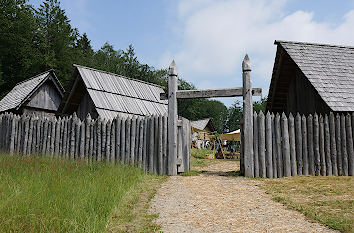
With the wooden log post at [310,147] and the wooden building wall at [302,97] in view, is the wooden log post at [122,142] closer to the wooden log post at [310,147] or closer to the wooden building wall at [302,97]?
the wooden log post at [310,147]

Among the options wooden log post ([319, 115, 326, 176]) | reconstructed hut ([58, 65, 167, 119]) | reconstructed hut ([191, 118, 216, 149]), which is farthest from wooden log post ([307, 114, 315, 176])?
reconstructed hut ([191, 118, 216, 149])

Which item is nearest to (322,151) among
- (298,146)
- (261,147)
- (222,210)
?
(298,146)

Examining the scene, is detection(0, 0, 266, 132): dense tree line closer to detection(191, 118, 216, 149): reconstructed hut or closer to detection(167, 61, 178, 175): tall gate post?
detection(191, 118, 216, 149): reconstructed hut

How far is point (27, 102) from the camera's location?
19484 mm

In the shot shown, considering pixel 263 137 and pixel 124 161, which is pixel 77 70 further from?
pixel 263 137

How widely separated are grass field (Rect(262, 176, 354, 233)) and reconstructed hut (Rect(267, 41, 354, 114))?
3224 mm

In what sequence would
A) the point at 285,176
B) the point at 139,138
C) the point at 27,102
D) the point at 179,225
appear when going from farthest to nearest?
the point at 27,102 → the point at 139,138 → the point at 285,176 → the point at 179,225

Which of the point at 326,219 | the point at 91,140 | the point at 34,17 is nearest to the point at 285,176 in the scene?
the point at 326,219

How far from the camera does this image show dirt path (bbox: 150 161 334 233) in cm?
388

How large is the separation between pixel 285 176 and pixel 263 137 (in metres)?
1.28

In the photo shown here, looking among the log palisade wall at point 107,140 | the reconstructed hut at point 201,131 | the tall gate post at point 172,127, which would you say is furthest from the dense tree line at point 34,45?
the tall gate post at point 172,127

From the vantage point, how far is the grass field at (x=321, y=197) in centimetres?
419

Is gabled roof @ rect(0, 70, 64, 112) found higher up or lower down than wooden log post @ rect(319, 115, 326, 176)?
higher up

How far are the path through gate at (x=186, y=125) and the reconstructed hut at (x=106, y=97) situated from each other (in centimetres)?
486
